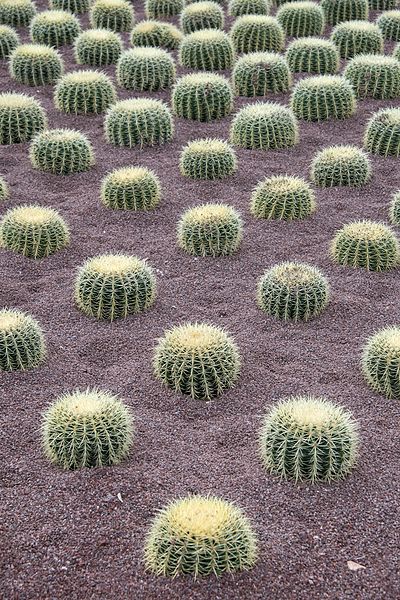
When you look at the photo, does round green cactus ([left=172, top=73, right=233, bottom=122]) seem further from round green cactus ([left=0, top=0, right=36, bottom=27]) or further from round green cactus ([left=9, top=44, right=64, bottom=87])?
round green cactus ([left=0, top=0, right=36, bottom=27])

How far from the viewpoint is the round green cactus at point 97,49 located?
1245 cm

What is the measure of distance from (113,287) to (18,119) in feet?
12.6

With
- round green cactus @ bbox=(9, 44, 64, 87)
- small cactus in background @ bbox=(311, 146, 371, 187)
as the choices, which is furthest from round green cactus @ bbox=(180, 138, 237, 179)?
round green cactus @ bbox=(9, 44, 64, 87)

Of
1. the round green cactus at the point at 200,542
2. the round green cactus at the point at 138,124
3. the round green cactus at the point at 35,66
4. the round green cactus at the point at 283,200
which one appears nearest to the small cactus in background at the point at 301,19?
the round green cactus at the point at 35,66

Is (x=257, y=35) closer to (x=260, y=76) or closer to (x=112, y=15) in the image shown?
(x=260, y=76)

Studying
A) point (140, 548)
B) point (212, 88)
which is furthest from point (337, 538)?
point (212, 88)

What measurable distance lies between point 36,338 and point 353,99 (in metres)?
5.75

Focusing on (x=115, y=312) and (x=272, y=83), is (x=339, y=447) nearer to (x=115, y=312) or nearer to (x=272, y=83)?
(x=115, y=312)

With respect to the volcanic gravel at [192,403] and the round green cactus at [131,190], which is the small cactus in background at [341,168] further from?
the round green cactus at [131,190]

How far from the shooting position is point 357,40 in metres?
12.6

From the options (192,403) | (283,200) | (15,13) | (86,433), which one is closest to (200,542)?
(86,433)

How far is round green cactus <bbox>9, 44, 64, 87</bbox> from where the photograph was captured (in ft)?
39.1

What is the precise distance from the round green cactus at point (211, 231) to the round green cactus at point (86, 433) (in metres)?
2.72

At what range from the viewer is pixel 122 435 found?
5.82 m
